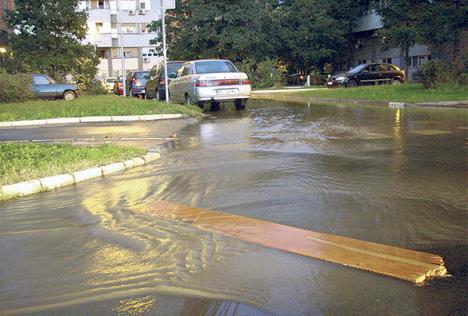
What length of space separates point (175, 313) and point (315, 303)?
0.92 m

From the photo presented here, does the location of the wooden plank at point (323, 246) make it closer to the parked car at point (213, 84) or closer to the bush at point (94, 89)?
the parked car at point (213, 84)

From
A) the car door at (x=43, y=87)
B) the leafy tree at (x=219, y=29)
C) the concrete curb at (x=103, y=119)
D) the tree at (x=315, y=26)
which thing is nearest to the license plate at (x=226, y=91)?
the concrete curb at (x=103, y=119)

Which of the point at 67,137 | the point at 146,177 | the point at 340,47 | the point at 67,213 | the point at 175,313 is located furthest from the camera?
the point at 340,47

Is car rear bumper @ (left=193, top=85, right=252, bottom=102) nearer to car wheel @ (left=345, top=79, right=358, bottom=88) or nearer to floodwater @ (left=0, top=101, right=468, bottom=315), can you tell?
floodwater @ (left=0, top=101, right=468, bottom=315)

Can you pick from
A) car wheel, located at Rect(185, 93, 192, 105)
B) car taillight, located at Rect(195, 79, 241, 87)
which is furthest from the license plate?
car wheel, located at Rect(185, 93, 192, 105)

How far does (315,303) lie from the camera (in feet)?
11.4

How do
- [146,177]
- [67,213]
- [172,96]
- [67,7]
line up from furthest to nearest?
1. [67,7]
2. [172,96]
3. [146,177]
4. [67,213]

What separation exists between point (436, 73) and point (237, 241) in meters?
21.5

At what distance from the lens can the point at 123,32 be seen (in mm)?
75125

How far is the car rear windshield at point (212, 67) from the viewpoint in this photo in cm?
1923

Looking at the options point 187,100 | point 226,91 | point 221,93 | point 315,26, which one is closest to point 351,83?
point 315,26

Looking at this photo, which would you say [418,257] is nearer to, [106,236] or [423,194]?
[423,194]

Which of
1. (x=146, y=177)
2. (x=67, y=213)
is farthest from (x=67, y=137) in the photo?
(x=67, y=213)

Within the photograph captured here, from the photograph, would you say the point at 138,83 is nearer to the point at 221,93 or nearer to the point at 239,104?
the point at 239,104
